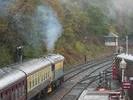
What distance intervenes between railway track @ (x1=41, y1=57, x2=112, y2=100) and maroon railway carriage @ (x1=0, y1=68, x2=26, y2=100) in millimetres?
→ 6996

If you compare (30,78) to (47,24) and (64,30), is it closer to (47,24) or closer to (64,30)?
(47,24)

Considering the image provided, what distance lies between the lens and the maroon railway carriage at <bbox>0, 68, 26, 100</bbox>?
20.1m

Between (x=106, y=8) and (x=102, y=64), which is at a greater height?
(x=106, y=8)

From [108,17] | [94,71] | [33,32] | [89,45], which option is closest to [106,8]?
[108,17]

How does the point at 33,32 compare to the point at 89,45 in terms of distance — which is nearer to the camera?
the point at 33,32

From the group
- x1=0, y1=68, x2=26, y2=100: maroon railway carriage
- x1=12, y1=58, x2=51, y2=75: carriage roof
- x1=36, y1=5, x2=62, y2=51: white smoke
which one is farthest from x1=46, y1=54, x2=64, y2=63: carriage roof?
x1=0, y1=68, x2=26, y2=100: maroon railway carriage

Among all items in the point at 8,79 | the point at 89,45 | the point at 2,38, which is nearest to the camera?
the point at 8,79

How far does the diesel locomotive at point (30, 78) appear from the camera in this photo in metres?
21.1

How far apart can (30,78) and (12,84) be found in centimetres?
400

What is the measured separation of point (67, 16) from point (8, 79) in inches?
1300

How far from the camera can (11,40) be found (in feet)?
124

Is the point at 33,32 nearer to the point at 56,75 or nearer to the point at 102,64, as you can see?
the point at 56,75

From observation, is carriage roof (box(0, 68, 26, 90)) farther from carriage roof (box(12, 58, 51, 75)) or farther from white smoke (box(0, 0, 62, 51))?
white smoke (box(0, 0, 62, 51))

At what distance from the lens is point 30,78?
25422mm
